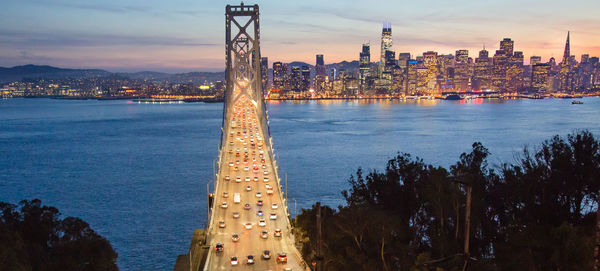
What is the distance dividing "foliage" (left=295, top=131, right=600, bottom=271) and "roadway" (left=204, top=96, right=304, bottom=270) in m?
1.21

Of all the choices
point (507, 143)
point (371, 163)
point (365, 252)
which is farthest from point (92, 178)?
point (507, 143)

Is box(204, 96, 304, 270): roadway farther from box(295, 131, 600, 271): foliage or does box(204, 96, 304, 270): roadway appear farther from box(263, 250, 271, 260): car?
box(295, 131, 600, 271): foliage

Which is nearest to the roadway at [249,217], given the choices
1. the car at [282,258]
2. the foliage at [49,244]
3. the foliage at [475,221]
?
the car at [282,258]

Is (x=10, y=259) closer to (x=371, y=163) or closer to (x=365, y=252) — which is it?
(x=365, y=252)

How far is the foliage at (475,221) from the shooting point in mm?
8578

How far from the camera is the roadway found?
13.3 m

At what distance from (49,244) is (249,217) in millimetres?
6363

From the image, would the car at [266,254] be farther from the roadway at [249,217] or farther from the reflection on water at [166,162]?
the reflection on water at [166,162]

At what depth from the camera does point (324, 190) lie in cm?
2908

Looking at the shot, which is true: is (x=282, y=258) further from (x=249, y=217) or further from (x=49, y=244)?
(x=49, y=244)

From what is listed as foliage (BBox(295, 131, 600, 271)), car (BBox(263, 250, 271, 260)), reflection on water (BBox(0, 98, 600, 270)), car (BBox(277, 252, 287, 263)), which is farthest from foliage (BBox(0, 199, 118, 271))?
reflection on water (BBox(0, 98, 600, 270))

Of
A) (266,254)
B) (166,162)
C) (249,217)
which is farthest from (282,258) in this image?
(166,162)

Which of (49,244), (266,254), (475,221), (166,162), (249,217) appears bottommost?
(166,162)

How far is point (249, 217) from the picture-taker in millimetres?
17547
